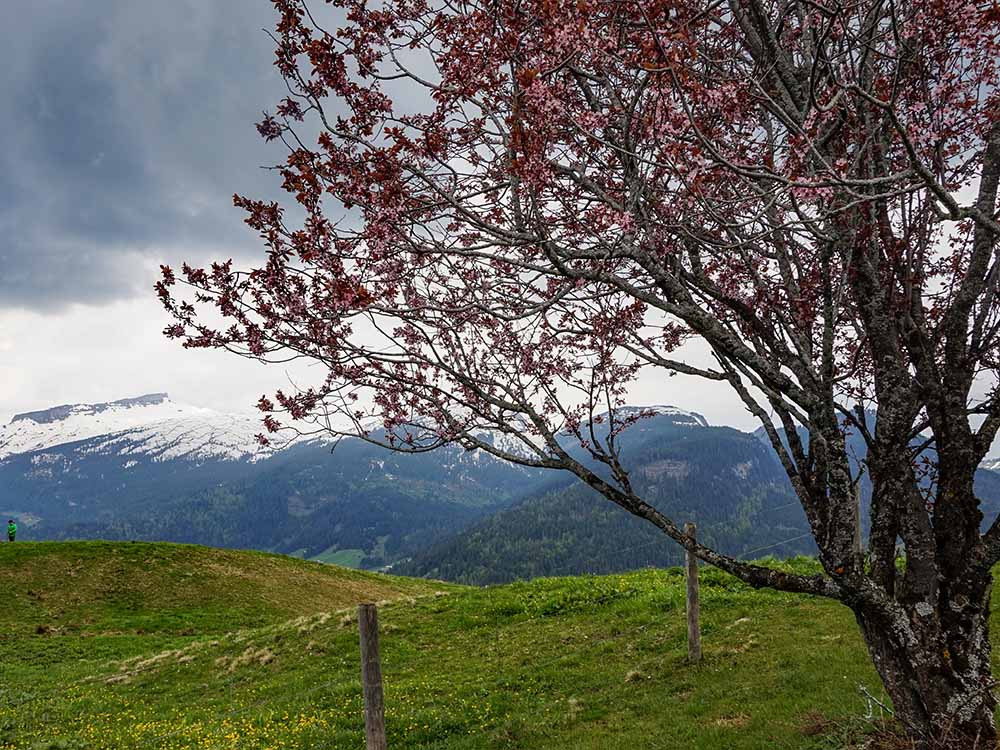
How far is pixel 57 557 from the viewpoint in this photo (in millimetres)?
46062

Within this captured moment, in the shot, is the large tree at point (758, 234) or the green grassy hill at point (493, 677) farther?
the green grassy hill at point (493, 677)

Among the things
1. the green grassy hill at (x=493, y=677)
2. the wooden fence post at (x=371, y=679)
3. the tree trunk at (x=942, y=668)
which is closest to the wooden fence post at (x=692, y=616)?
the green grassy hill at (x=493, y=677)

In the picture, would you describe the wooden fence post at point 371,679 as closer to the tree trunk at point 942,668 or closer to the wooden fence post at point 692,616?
the tree trunk at point 942,668

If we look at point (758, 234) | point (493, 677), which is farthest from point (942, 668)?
point (493, 677)

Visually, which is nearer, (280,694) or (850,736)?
(850,736)

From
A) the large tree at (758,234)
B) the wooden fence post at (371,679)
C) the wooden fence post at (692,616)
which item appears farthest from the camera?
the wooden fence post at (692,616)

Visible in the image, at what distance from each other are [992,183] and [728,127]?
292 centimetres

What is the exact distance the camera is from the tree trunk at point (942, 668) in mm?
6164

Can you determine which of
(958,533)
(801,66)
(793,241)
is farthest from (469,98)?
(958,533)

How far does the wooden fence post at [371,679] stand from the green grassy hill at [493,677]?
2.78 m

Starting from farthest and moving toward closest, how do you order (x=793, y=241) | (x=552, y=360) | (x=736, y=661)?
(x=736, y=661)
(x=552, y=360)
(x=793, y=241)

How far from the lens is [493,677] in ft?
51.1

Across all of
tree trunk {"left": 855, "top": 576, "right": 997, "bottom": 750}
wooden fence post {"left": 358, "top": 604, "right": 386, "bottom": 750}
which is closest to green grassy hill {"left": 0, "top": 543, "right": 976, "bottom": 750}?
tree trunk {"left": 855, "top": 576, "right": 997, "bottom": 750}

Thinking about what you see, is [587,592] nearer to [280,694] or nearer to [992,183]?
[280,694]
